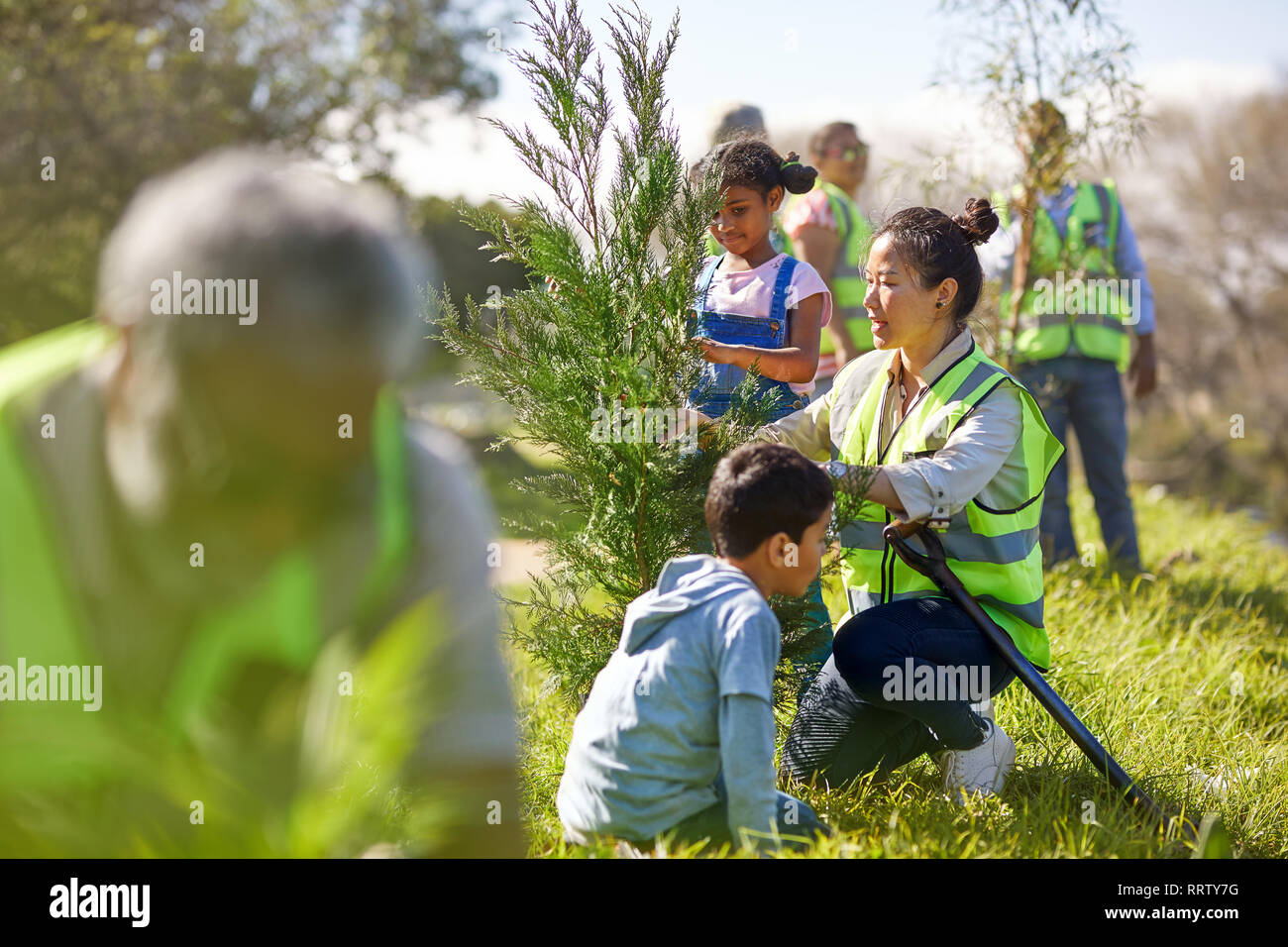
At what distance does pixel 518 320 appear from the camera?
321cm

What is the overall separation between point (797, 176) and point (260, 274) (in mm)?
2532

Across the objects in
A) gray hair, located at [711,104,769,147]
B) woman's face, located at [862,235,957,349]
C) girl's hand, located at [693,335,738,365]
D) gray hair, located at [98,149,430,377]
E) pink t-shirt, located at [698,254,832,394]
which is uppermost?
gray hair, located at [711,104,769,147]

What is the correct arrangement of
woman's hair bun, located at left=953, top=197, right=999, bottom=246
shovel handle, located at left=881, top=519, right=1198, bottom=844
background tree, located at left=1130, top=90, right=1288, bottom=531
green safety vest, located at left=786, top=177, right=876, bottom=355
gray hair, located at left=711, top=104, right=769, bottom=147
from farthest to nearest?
background tree, located at left=1130, top=90, right=1288, bottom=531 → green safety vest, located at left=786, top=177, right=876, bottom=355 → gray hair, located at left=711, top=104, right=769, bottom=147 → woman's hair bun, located at left=953, top=197, right=999, bottom=246 → shovel handle, located at left=881, top=519, right=1198, bottom=844

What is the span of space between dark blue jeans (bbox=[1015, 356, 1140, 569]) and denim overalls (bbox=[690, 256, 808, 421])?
2807 millimetres

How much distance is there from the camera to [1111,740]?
3.87 m

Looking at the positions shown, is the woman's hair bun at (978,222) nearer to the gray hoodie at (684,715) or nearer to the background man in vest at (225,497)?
the gray hoodie at (684,715)

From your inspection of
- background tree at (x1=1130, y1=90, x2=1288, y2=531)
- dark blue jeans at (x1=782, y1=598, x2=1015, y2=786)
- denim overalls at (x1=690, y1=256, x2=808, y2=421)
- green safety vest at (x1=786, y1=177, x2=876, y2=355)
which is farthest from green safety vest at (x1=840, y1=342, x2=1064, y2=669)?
background tree at (x1=1130, y1=90, x2=1288, y2=531)

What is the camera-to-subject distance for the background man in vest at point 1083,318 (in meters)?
6.05

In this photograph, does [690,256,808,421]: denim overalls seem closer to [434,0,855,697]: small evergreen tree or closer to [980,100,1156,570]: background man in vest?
[434,0,855,697]: small evergreen tree

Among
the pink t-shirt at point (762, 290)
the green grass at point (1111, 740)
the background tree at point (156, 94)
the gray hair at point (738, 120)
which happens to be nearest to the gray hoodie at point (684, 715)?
the green grass at point (1111, 740)

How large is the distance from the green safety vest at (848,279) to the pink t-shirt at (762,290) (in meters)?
2.05

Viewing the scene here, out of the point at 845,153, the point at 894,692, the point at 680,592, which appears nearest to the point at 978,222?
the point at 894,692

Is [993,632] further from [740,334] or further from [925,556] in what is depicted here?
[740,334]

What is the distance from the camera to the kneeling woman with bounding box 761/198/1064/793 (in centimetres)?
309
